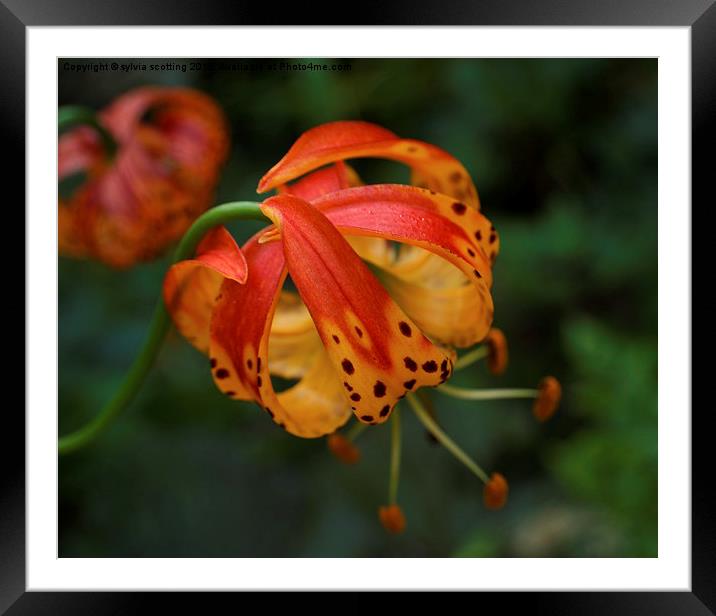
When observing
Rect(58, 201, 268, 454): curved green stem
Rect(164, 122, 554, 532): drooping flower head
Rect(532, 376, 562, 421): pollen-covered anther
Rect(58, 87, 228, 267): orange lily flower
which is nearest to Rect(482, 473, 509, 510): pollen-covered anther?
Rect(532, 376, 562, 421): pollen-covered anther

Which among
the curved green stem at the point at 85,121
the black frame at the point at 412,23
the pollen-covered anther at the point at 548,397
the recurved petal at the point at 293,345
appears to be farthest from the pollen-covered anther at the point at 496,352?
the curved green stem at the point at 85,121

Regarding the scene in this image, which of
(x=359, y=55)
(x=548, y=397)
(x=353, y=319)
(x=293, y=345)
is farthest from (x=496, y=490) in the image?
(x=359, y=55)

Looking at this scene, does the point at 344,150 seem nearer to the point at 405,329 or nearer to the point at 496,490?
the point at 405,329

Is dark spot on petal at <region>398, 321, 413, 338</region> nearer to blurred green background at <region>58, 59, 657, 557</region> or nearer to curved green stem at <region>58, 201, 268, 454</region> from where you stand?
curved green stem at <region>58, 201, 268, 454</region>

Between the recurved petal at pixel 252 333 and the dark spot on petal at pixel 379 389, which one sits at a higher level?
the recurved petal at pixel 252 333

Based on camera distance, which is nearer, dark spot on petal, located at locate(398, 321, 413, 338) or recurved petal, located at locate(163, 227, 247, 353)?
dark spot on petal, located at locate(398, 321, 413, 338)

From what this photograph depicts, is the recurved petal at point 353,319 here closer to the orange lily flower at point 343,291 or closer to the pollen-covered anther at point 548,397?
the orange lily flower at point 343,291
